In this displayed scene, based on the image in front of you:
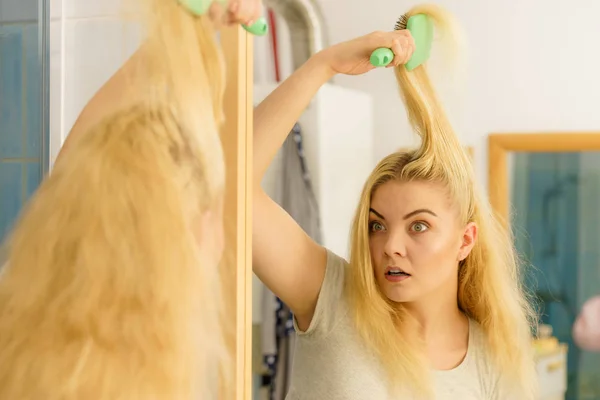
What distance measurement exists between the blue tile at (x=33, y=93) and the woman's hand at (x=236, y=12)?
116 millimetres

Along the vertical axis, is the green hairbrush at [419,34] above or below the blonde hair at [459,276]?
above

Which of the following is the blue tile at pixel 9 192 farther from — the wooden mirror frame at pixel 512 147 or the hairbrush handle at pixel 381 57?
the wooden mirror frame at pixel 512 147

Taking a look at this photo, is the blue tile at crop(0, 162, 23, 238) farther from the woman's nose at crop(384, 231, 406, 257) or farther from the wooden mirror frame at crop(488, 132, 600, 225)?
the wooden mirror frame at crop(488, 132, 600, 225)

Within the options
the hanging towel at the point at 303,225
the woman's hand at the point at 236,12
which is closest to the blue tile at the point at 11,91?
the woman's hand at the point at 236,12

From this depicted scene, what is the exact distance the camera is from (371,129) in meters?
1.54

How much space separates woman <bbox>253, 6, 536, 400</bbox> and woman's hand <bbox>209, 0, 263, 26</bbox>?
139mm

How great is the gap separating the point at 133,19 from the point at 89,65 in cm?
4

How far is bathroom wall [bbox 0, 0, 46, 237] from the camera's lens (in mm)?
465

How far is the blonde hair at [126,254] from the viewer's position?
0.43 metres

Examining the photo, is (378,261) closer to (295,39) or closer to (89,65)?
(89,65)

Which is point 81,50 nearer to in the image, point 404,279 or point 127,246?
point 127,246

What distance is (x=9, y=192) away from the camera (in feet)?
1.54

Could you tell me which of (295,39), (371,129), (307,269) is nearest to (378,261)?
(307,269)

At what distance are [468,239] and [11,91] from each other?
1.54ft
